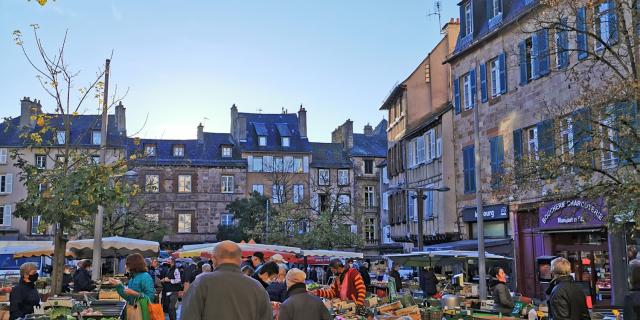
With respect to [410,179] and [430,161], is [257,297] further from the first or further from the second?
[410,179]

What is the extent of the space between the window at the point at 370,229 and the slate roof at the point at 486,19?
3313cm

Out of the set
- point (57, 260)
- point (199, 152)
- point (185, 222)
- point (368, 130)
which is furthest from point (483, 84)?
point (368, 130)

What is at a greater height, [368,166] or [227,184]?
[368,166]

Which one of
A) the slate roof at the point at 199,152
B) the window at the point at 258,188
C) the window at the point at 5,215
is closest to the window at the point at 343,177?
the window at the point at 258,188

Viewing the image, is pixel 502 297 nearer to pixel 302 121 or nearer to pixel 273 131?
pixel 273 131

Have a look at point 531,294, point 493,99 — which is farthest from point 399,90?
point 531,294

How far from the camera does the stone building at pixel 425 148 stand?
30672 mm

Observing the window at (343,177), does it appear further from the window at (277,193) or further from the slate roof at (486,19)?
the slate roof at (486,19)

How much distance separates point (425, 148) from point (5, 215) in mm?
33890

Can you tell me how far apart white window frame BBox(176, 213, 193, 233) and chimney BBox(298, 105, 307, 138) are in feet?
38.5

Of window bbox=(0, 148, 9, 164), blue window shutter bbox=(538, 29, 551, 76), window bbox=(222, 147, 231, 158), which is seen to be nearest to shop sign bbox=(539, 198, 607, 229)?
blue window shutter bbox=(538, 29, 551, 76)

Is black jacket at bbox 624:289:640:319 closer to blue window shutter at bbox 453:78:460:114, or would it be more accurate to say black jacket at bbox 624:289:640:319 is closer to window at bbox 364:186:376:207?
blue window shutter at bbox 453:78:460:114

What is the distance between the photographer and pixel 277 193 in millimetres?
57188

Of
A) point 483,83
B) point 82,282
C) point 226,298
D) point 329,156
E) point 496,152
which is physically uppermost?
point 329,156
